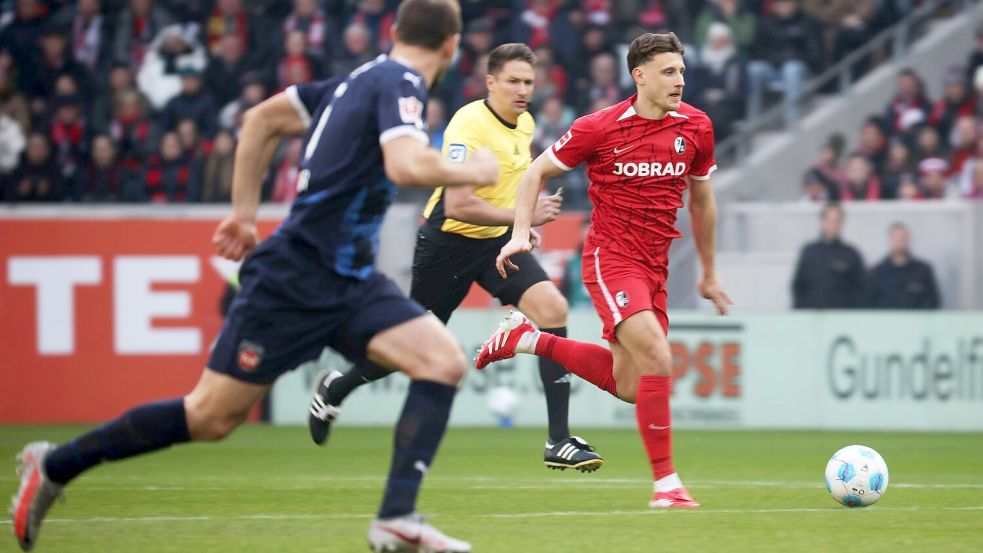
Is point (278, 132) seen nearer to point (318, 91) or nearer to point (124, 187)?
point (318, 91)

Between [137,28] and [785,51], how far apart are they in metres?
7.50

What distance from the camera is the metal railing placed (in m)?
17.7

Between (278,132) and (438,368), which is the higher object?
(278,132)

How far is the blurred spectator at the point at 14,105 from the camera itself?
56.0ft

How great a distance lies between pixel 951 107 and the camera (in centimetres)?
1648

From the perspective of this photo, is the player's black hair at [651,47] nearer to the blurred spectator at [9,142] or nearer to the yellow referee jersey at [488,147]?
the yellow referee jersey at [488,147]

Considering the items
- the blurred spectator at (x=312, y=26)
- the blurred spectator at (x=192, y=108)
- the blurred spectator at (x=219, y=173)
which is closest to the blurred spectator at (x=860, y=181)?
the blurred spectator at (x=312, y=26)

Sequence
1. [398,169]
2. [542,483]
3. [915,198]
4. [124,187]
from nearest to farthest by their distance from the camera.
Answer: [398,169] → [542,483] → [915,198] → [124,187]

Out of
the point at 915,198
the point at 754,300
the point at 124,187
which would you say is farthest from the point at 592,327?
the point at 124,187

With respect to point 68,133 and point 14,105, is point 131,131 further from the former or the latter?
point 14,105

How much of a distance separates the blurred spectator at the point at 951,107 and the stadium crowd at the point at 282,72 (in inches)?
0.8

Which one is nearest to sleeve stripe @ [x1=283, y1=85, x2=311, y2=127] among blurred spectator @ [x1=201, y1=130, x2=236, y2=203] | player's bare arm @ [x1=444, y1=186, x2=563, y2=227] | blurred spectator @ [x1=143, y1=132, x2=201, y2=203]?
player's bare arm @ [x1=444, y1=186, x2=563, y2=227]

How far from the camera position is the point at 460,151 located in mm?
9141

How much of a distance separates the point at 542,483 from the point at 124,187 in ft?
28.6
